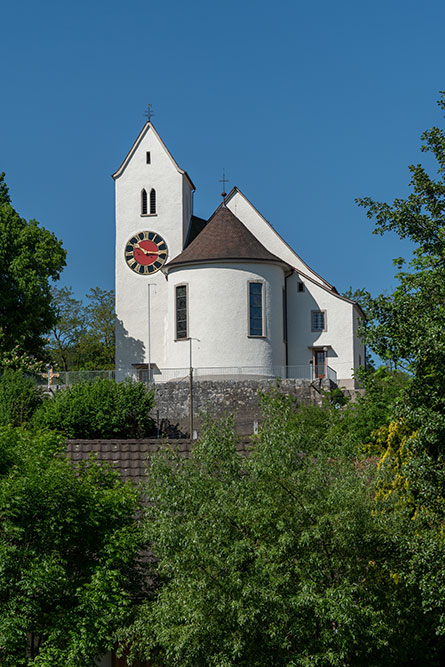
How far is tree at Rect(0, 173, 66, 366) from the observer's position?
153 ft

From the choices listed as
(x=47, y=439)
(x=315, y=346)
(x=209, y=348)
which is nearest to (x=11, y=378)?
(x=209, y=348)

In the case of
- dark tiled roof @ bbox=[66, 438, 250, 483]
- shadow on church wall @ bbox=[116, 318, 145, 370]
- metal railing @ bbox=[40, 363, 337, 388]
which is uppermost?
shadow on church wall @ bbox=[116, 318, 145, 370]

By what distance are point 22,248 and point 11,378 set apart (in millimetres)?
10110

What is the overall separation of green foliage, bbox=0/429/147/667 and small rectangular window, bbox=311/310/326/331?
3379cm

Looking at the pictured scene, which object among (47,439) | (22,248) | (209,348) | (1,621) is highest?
(22,248)

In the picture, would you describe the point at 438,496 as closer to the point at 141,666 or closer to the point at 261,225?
the point at 141,666

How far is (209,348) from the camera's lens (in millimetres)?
45625

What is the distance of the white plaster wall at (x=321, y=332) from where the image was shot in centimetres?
4859

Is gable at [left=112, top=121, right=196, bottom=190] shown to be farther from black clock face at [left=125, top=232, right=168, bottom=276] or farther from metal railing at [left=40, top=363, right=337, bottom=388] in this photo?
metal railing at [left=40, top=363, right=337, bottom=388]

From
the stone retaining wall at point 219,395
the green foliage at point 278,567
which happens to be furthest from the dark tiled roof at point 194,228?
the green foliage at point 278,567

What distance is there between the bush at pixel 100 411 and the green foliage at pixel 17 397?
1.82ft

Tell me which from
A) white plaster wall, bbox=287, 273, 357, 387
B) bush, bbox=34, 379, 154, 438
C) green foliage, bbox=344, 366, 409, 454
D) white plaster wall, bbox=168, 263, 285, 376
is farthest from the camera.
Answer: white plaster wall, bbox=287, 273, 357, 387

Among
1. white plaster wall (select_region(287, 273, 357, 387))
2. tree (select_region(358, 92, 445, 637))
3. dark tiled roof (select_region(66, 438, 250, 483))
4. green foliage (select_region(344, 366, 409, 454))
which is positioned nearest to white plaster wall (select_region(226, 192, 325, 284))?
white plaster wall (select_region(287, 273, 357, 387))

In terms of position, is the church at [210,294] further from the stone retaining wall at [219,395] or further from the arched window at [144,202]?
the stone retaining wall at [219,395]
